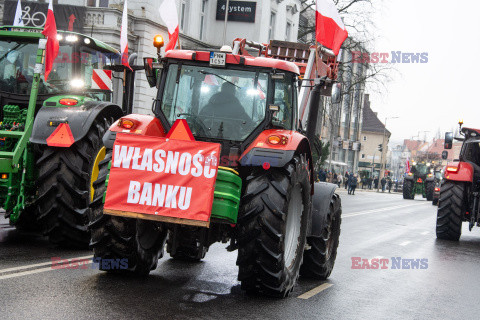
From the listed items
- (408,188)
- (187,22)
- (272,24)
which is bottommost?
(408,188)

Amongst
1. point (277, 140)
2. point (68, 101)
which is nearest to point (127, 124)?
point (277, 140)

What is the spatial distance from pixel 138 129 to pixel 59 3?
25.4m

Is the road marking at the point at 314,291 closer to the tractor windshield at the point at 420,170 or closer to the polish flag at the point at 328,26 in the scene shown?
the polish flag at the point at 328,26

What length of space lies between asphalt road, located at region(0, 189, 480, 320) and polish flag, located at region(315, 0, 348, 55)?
3.41 meters

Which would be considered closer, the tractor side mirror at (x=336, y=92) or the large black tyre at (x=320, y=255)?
the large black tyre at (x=320, y=255)

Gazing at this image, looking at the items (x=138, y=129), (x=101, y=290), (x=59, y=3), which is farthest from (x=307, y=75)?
(x=59, y=3)

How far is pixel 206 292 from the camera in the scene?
22.7 feet

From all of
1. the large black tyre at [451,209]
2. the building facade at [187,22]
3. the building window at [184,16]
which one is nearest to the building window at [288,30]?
the building facade at [187,22]

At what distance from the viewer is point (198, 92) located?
7.14m

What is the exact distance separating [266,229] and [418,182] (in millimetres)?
44885

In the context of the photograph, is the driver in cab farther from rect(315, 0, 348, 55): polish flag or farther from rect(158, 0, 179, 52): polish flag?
rect(158, 0, 179, 52): polish flag

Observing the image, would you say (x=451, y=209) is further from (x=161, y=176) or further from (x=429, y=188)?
(x=429, y=188)

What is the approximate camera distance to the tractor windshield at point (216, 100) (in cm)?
699

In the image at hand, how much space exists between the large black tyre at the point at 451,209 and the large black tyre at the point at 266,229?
989cm
